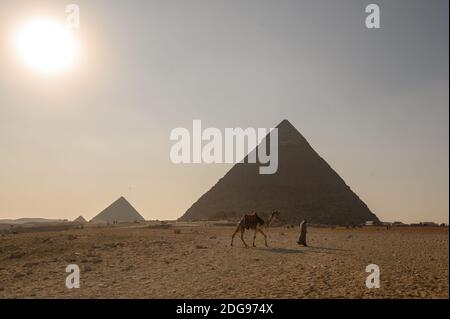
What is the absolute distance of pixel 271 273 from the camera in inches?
399

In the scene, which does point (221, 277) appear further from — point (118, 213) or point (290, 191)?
point (118, 213)

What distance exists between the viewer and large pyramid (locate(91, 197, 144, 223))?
144m

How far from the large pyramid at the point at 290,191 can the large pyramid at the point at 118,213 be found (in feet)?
136

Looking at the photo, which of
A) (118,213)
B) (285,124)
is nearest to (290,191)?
(285,124)

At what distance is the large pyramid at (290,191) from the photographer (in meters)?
98.7

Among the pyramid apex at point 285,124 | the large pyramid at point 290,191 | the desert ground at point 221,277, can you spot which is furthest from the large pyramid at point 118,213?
the desert ground at point 221,277

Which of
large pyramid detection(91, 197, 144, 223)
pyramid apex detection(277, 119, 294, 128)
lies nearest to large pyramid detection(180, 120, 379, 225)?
pyramid apex detection(277, 119, 294, 128)

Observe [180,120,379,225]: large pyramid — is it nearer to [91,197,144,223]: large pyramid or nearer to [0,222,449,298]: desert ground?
[91,197,144,223]: large pyramid

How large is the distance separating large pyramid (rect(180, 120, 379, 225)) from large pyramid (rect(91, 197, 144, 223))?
41.5 meters
